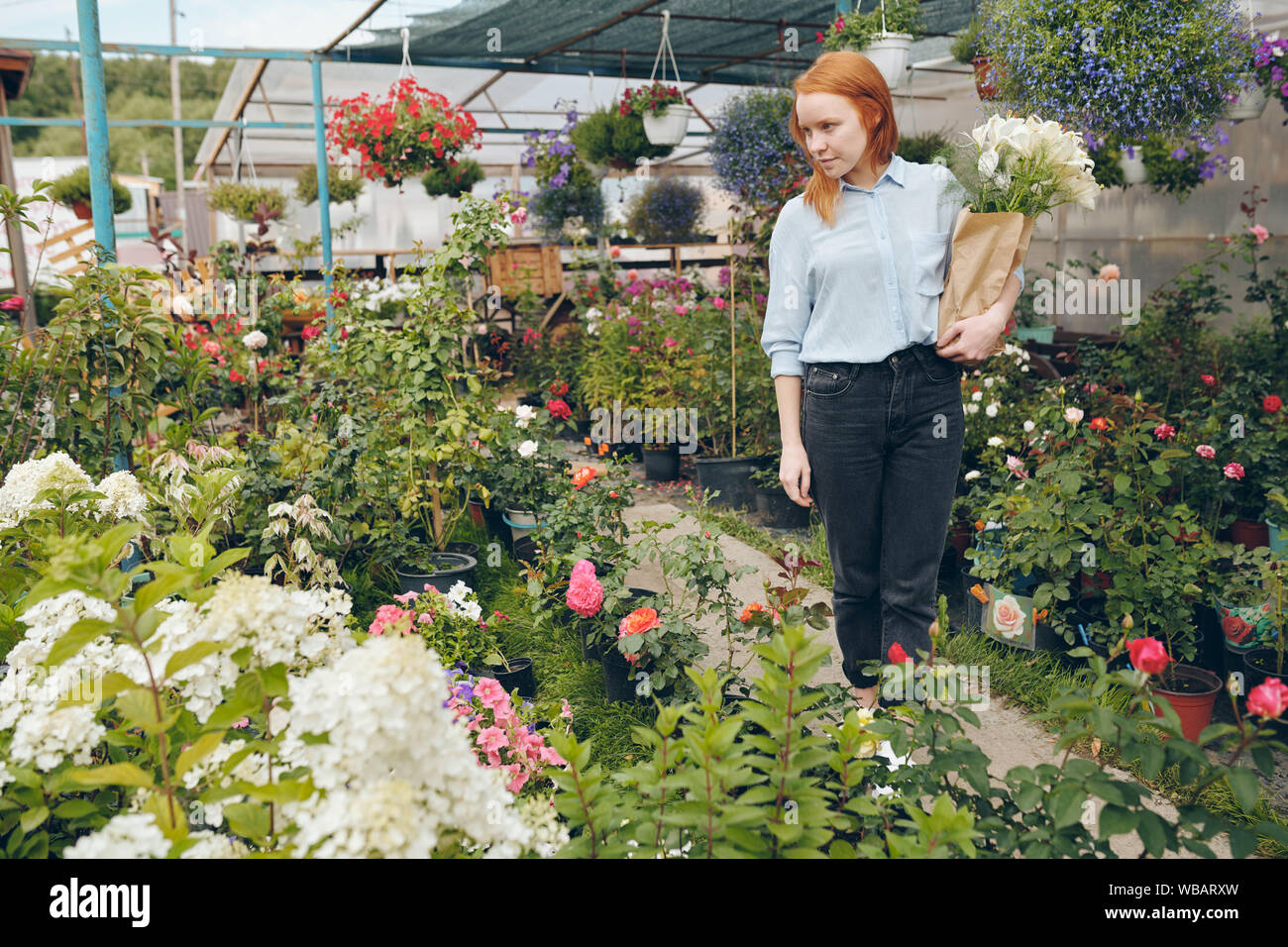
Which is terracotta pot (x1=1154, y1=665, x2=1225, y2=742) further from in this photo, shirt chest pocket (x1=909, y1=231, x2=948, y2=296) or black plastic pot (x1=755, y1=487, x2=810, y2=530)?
black plastic pot (x1=755, y1=487, x2=810, y2=530)

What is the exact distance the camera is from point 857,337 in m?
1.93

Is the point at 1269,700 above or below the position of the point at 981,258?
below

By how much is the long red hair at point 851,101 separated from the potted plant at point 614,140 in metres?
4.23

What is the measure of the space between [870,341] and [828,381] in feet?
0.40

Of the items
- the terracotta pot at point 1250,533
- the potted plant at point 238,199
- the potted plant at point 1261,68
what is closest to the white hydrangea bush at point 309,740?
the potted plant at point 1261,68

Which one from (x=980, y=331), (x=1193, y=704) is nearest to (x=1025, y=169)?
(x=980, y=331)

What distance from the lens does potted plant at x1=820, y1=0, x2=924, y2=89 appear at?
146 inches

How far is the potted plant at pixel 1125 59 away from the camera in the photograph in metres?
2.48

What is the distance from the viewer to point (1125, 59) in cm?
248

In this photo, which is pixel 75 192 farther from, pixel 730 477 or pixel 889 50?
pixel 889 50

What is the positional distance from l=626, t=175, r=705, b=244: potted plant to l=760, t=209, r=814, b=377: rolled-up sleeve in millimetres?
7318
